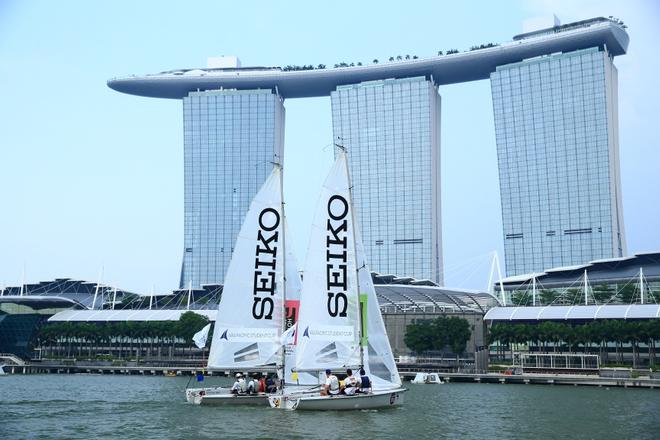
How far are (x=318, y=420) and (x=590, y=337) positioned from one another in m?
86.1

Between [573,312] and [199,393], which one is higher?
[573,312]

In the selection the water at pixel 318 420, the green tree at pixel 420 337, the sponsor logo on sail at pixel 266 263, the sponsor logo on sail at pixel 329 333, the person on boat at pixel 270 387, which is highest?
the sponsor logo on sail at pixel 266 263

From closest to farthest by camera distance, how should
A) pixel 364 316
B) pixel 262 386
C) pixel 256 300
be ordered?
pixel 364 316
pixel 262 386
pixel 256 300

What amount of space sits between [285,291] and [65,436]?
23.1 m

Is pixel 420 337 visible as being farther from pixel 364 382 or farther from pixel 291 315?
pixel 364 382

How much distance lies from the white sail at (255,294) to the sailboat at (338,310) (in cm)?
457

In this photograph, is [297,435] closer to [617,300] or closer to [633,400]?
[633,400]

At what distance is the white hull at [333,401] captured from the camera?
5734 cm

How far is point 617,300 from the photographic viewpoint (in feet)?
534

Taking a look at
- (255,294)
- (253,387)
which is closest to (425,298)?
(255,294)

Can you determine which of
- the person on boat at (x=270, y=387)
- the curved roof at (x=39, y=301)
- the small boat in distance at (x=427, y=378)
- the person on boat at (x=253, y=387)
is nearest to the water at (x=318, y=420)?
the person on boat at (x=253, y=387)

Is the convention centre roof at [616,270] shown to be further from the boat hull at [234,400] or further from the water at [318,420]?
the boat hull at [234,400]

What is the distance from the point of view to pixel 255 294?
64375 millimetres

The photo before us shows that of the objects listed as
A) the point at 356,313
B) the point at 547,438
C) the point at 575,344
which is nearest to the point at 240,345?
the point at 356,313
